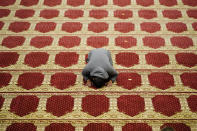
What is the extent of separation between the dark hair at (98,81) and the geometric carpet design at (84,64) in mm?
53

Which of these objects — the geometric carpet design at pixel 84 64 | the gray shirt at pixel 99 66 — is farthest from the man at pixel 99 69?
the geometric carpet design at pixel 84 64

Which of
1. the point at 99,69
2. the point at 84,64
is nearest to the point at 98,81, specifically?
the point at 99,69

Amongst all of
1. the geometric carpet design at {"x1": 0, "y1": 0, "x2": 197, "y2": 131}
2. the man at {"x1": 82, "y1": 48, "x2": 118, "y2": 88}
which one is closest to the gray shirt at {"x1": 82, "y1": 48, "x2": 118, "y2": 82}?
the man at {"x1": 82, "y1": 48, "x2": 118, "y2": 88}

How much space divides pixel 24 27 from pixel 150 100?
1624 mm

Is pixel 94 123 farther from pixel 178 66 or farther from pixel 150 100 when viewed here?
pixel 178 66

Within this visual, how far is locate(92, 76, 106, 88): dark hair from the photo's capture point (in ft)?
6.69

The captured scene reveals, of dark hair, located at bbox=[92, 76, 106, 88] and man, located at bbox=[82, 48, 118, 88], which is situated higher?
man, located at bbox=[82, 48, 118, 88]

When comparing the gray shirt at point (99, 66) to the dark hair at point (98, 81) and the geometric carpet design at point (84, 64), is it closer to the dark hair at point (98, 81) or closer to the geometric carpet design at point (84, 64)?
the dark hair at point (98, 81)

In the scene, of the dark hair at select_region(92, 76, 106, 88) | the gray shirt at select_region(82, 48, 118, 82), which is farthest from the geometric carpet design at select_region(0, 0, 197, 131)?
the gray shirt at select_region(82, 48, 118, 82)

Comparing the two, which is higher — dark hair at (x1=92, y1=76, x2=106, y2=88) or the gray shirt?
the gray shirt

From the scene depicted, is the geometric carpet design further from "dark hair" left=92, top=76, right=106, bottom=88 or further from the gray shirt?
the gray shirt

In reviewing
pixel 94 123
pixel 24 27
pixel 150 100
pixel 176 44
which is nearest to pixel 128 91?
pixel 150 100

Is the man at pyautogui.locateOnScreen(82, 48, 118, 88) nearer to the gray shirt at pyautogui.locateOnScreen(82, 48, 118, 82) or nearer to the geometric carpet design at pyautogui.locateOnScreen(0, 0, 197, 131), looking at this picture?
the gray shirt at pyautogui.locateOnScreen(82, 48, 118, 82)

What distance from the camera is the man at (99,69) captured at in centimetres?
200
